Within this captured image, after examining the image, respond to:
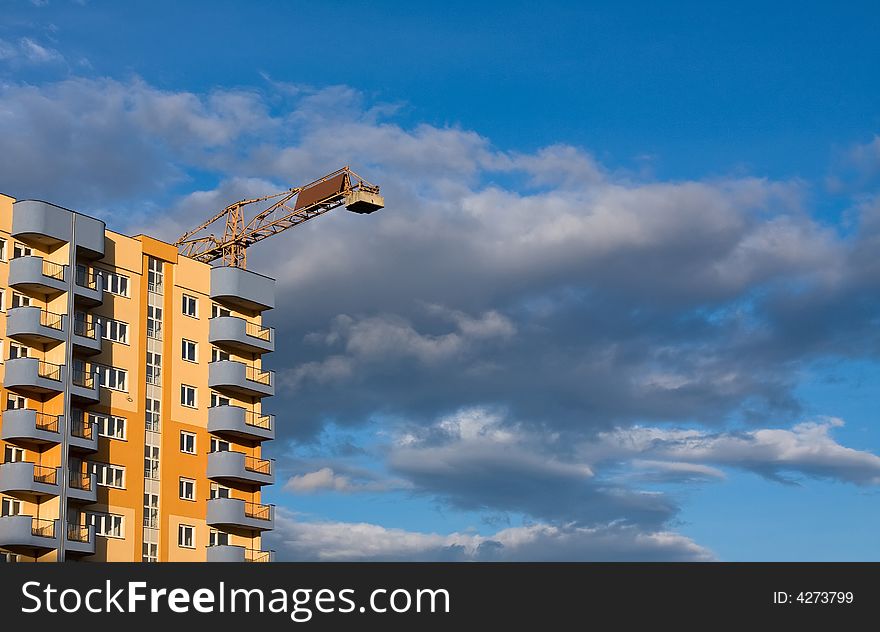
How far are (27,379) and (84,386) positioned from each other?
18.7ft

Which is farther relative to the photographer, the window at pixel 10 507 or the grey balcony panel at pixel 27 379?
the window at pixel 10 507

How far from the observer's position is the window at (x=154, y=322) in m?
106

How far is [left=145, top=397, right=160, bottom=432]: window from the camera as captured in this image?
344 feet

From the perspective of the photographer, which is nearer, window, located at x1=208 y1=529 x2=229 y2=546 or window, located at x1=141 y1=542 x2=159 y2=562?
window, located at x1=141 y1=542 x2=159 y2=562

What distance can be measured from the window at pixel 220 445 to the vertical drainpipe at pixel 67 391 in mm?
14837

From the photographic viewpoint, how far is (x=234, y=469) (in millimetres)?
108625

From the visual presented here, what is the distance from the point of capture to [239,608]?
5662 centimetres

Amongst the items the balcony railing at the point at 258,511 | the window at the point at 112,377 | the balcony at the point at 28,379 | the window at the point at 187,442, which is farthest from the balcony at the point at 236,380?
the balcony at the point at 28,379

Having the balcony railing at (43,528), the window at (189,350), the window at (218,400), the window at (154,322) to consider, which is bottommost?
the balcony railing at (43,528)

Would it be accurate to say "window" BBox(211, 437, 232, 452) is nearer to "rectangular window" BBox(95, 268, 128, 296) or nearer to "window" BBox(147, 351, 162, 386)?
"window" BBox(147, 351, 162, 386)

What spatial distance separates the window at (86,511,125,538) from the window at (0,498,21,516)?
5.67m

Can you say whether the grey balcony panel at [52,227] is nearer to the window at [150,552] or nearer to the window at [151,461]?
the window at [151,461]

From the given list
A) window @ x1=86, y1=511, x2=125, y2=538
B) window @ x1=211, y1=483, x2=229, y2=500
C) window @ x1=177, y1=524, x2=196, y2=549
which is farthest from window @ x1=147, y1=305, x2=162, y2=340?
window @ x1=177, y1=524, x2=196, y2=549

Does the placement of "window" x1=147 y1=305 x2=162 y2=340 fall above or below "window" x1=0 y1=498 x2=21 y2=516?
above
